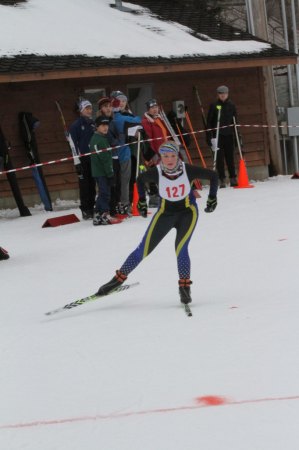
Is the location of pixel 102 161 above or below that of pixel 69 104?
below

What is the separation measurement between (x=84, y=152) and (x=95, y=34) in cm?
511

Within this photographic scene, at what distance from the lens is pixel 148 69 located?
1495cm

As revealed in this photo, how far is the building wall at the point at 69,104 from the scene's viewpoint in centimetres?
1477

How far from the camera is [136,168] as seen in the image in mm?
12359

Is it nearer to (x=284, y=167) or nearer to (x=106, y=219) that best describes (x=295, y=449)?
(x=106, y=219)

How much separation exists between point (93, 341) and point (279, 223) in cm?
555

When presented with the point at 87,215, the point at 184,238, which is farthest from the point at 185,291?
the point at 87,215

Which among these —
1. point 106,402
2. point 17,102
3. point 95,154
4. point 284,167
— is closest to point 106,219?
point 95,154

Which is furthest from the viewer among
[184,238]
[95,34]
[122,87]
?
[122,87]

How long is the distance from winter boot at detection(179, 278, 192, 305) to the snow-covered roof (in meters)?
8.82

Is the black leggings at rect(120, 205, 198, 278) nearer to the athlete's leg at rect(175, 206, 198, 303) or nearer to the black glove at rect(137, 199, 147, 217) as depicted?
the athlete's leg at rect(175, 206, 198, 303)

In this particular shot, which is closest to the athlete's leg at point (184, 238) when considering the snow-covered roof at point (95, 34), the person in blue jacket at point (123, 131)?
the person in blue jacket at point (123, 131)

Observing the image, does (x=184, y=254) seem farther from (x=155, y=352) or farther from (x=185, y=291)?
(x=155, y=352)

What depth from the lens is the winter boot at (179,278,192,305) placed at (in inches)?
248
